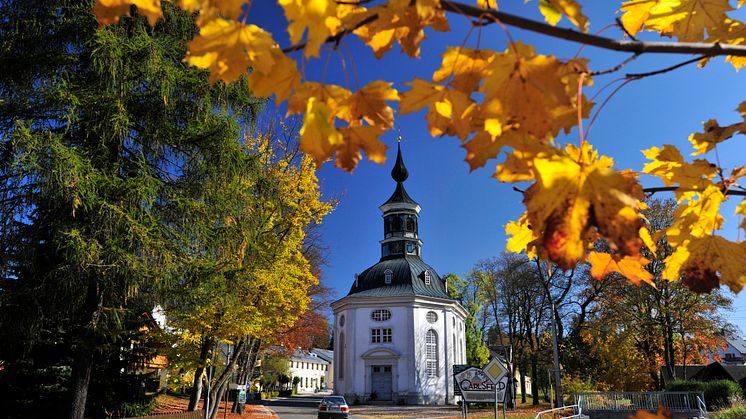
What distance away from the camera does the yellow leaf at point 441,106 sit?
1179mm

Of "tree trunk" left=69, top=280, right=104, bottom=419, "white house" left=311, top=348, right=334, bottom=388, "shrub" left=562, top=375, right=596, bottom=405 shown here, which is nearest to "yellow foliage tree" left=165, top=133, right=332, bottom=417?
"tree trunk" left=69, top=280, right=104, bottom=419

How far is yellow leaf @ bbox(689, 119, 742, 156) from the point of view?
152cm

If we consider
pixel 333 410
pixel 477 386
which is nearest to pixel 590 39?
pixel 477 386

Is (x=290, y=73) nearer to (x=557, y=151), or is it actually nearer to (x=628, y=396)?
(x=557, y=151)

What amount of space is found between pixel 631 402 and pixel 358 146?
2361 cm

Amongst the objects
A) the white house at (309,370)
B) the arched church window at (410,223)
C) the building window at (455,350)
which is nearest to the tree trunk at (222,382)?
the building window at (455,350)

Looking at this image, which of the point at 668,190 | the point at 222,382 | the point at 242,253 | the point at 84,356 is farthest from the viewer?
the point at 222,382

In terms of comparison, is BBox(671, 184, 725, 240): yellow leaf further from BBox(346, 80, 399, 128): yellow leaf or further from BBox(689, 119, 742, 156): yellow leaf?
BBox(346, 80, 399, 128): yellow leaf

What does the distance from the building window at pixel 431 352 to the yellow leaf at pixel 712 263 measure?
40.7 m

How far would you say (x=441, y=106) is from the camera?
4.02 feet

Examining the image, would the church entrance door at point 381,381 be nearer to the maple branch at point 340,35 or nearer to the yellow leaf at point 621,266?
the yellow leaf at point 621,266

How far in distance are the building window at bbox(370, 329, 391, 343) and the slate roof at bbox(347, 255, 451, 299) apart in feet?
9.67

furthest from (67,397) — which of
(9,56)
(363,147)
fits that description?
(363,147)

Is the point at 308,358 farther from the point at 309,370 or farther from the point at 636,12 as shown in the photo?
the point at 636,12
